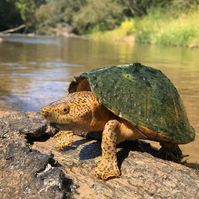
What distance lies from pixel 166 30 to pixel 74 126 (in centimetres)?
2982

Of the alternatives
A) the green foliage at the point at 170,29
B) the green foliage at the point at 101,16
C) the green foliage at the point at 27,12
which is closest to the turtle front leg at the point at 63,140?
the green foliage at the point at 170,29

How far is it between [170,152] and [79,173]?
1.11 metres

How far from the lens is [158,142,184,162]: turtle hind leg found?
417 cm

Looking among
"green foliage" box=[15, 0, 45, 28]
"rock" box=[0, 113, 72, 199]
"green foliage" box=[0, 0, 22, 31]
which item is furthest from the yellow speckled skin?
"green foliage" box=[15, 0, 45, 28]

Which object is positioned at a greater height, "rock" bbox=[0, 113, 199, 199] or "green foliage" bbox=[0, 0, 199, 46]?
"rock" bbox=[0, 113, 199, 199]

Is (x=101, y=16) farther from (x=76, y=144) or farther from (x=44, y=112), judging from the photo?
(x=44, y=112)

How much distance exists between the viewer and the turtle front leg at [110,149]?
3418 mm

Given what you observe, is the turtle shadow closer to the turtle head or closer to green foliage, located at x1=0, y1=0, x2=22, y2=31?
the turtle head

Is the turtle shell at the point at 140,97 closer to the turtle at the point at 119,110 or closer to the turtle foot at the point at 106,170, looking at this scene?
the turtle at the point at 119,110

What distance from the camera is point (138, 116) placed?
3.72 metres

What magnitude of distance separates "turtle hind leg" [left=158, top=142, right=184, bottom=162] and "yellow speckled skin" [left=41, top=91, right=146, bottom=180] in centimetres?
50

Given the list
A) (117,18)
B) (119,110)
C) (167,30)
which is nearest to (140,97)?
(119,110)

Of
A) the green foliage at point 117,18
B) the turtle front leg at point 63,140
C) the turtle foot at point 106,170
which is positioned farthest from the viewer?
the green foliage at point 117,18

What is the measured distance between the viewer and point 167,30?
32406 millimetres
